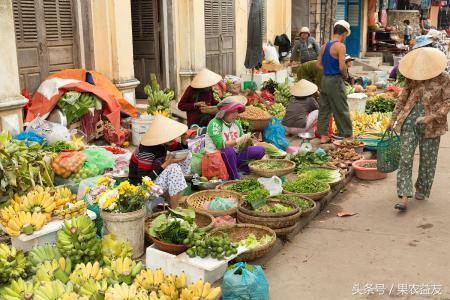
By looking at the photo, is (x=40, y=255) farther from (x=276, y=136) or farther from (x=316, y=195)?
(x=276, y=136)

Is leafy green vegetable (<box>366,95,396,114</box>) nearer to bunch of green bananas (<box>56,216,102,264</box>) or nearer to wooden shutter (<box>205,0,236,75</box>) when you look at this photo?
wooden shutter (<box>205,0,236,75</box>)

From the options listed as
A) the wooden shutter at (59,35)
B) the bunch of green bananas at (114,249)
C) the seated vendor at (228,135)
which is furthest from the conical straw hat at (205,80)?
the bunch of green bananas at (114,249)

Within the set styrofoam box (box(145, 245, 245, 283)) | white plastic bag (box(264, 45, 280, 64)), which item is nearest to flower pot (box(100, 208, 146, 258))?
styrofoam box (box(145, 245, 245, 283))

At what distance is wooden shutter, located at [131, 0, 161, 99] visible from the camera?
36.0 ft

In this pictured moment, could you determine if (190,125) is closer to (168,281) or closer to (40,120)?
(40,120)

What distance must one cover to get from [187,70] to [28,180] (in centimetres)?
647

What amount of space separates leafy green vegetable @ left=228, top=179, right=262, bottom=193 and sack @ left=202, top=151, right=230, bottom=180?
0.38m

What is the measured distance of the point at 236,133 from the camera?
6934 millimetres

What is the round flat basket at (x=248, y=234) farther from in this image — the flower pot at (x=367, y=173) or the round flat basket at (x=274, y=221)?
the flower pot at (x=367, y=173)

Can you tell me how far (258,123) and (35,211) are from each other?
179 inches

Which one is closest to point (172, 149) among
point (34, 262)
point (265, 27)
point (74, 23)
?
point (34, 262)

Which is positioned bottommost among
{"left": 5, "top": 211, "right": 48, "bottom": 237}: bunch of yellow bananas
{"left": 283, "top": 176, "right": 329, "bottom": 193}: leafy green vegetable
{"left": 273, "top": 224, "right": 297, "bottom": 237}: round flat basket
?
{"left": 273, "top": 224, "right": 297, "bottom": 237}: round flat basket

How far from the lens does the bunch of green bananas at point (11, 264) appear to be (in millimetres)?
3908

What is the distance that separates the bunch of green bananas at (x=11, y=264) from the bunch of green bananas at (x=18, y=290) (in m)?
0.14
